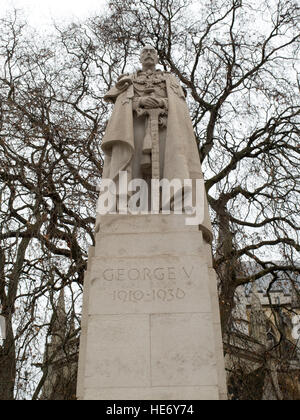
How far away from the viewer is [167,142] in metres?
6.13

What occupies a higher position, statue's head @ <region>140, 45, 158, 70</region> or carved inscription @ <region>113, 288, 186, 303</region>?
statue's head @ <region>140, 45, 158, 70</region>

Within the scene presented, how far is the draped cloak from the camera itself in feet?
19.4

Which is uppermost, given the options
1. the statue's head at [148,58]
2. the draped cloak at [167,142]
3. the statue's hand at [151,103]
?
the statue's head at [148,58]

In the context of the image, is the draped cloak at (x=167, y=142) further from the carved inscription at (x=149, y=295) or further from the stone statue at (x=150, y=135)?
the carved inscription at (x=149, y=295)

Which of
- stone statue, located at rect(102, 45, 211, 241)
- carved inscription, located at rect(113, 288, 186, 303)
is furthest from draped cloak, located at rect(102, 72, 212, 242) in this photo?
carved inscription, located at rect(113, 288, 186, 303)

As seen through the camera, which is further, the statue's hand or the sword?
the statue's hand

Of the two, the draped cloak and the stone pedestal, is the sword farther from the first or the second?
the stone pedestal

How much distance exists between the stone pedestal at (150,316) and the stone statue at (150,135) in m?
0.75

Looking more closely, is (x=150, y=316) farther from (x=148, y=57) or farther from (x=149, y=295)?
(x=148, y=57)

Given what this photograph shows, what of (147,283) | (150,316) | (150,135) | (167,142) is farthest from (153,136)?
(150,316)

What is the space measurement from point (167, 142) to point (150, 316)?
240 cm

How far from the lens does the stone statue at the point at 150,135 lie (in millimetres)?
5984

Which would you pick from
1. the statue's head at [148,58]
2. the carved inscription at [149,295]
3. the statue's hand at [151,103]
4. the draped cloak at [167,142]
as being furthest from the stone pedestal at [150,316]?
the statue's head at [148,58]

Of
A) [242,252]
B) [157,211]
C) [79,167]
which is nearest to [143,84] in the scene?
[157,211]
